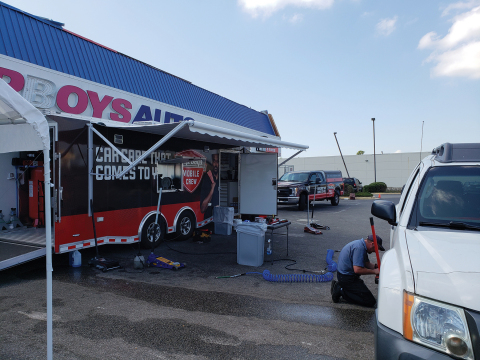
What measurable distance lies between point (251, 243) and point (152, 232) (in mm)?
2397

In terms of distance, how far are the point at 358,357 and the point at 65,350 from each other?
2.93 meters

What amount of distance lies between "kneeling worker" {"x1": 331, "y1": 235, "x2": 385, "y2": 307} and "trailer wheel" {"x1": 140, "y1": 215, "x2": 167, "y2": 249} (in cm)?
418

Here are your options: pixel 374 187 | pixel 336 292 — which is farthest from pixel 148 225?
pixel 374 187

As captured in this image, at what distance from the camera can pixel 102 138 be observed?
6.43 metres

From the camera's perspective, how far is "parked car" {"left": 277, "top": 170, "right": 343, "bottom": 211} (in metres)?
16.8

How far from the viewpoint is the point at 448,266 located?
2.14 m

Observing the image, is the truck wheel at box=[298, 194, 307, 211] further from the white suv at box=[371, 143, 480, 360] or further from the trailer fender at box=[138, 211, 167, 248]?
the white suv at box=[371, 143, 480, 360]

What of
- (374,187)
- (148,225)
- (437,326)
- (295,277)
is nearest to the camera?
(437,326)

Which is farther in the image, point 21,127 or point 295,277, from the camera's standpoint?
point 295,277

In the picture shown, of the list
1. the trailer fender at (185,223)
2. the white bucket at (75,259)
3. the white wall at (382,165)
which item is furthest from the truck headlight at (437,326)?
the white wall at (382,165)

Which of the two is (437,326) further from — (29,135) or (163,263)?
(163,263)

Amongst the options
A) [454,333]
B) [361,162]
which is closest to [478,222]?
[454,333]

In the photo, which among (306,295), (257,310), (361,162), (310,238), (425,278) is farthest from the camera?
(361,162)

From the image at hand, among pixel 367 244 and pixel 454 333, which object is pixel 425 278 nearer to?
pixel 454 333
